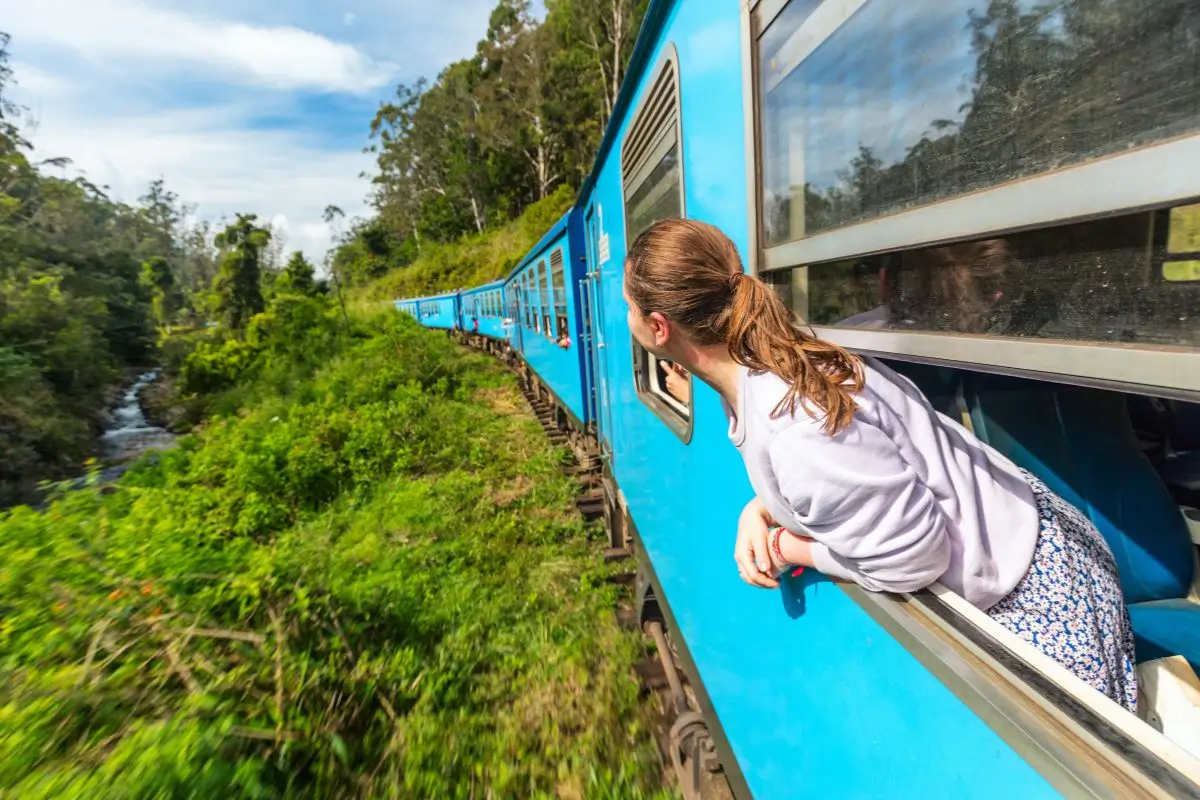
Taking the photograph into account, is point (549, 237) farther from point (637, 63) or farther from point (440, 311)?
point (440, 311)

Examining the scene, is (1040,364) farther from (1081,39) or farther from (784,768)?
(784,768)

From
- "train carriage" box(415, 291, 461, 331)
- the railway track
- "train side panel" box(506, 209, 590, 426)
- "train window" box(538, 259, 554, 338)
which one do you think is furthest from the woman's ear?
"train carriage" box(415, 291, 461, 331)

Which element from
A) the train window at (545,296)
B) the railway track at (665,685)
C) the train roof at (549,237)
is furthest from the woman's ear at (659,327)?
the train window at (545,296)

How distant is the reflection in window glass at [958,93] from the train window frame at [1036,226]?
22 millimetres

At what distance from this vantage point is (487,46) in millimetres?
37500

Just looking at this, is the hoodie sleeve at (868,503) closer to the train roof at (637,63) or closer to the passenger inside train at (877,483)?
the passenger inside train at (877,483)

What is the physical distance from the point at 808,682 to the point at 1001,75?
3.93 ft

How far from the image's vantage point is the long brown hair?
1057 millimetres

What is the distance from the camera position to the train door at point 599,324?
4410 mm

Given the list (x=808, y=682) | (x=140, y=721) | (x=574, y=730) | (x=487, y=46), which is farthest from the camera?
(x=487, y=46)

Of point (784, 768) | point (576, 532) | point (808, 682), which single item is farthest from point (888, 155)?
point (576, 532)

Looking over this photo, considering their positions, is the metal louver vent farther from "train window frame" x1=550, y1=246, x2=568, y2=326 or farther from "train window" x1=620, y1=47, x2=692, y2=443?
"train window frame" x1=550, y1=246, x2=568, y2=326

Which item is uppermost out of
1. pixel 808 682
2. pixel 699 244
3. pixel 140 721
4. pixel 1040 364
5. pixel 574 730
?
pixel 699 244

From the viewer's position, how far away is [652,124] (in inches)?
95.9
